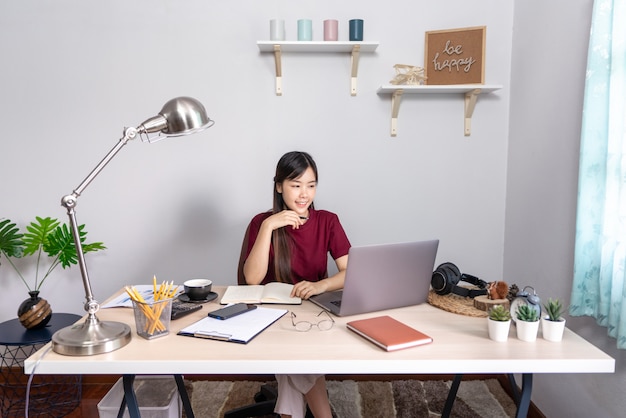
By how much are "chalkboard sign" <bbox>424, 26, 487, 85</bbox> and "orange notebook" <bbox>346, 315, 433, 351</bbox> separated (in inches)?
61.2

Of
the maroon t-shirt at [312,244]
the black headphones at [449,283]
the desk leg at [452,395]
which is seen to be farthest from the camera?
the maroon t-shirt at [312,244]

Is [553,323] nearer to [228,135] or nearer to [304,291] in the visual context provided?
[304,291]

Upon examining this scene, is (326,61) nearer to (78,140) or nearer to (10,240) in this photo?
(78,140)

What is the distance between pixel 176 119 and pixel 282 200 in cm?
85

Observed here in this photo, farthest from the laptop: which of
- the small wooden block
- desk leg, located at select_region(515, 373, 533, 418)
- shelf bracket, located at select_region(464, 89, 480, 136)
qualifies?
shelf bracket, located at select_region(464, 89, 480, 136)

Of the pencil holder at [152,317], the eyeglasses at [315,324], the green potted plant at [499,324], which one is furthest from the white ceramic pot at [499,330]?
the pencil holder at [152,317]

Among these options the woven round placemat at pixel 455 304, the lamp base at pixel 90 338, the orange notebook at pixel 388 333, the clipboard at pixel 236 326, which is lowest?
the woven round placemat at pixel 455 304

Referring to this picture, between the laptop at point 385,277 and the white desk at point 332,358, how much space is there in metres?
0.15

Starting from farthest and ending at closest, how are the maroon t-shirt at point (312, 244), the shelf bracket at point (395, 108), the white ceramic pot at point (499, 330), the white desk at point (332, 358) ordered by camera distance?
1. the shelf bracket at point (395, 108)
2. the maroon t-shirt at point (312, 244)
3. the white ceramic pot at point (499, 330)
4. the white desk at point (332, 358)

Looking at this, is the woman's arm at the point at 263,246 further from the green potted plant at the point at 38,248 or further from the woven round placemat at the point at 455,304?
the green potted plant at the point at 38,248

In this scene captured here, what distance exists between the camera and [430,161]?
247cm

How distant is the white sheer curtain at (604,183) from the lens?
1.40 metres

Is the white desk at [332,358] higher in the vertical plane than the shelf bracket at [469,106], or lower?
lower

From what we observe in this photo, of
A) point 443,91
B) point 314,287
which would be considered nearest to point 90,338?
point 314,287
